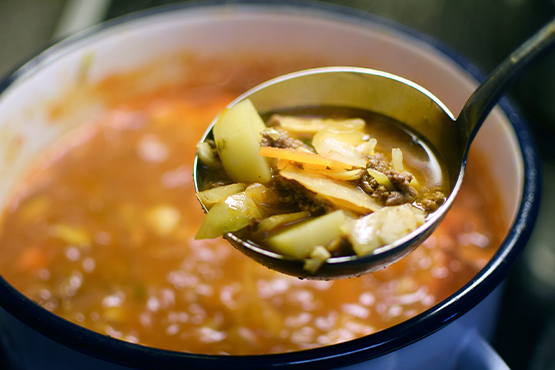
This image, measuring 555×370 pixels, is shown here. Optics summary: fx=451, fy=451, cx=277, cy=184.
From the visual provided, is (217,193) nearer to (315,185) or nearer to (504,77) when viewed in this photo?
(315,185)

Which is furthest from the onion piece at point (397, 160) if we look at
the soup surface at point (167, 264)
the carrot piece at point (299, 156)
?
the soup surface at point (167, 264)

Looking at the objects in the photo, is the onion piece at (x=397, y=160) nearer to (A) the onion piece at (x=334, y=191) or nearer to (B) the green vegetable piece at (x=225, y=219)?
(A) the onion piece at (x=334, y=191)

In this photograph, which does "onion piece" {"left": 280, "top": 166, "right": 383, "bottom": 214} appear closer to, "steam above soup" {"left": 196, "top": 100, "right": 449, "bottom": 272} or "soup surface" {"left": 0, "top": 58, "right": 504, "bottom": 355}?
"steam above soup" {"left": 196, "top": 100, "right": 449, "bottom": 272}

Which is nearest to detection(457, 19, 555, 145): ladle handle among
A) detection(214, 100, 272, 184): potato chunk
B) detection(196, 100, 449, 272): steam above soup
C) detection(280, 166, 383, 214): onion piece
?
detection(196, 100, 449, 272): steam above soup

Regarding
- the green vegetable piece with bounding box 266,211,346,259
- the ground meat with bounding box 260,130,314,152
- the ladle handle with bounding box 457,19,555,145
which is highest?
the ladle handle with bounding box 457,19,555,145

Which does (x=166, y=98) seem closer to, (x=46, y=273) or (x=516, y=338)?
(x=46, y=273)

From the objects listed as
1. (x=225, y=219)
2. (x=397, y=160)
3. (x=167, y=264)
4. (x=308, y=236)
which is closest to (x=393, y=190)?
(x=397, y=160)
